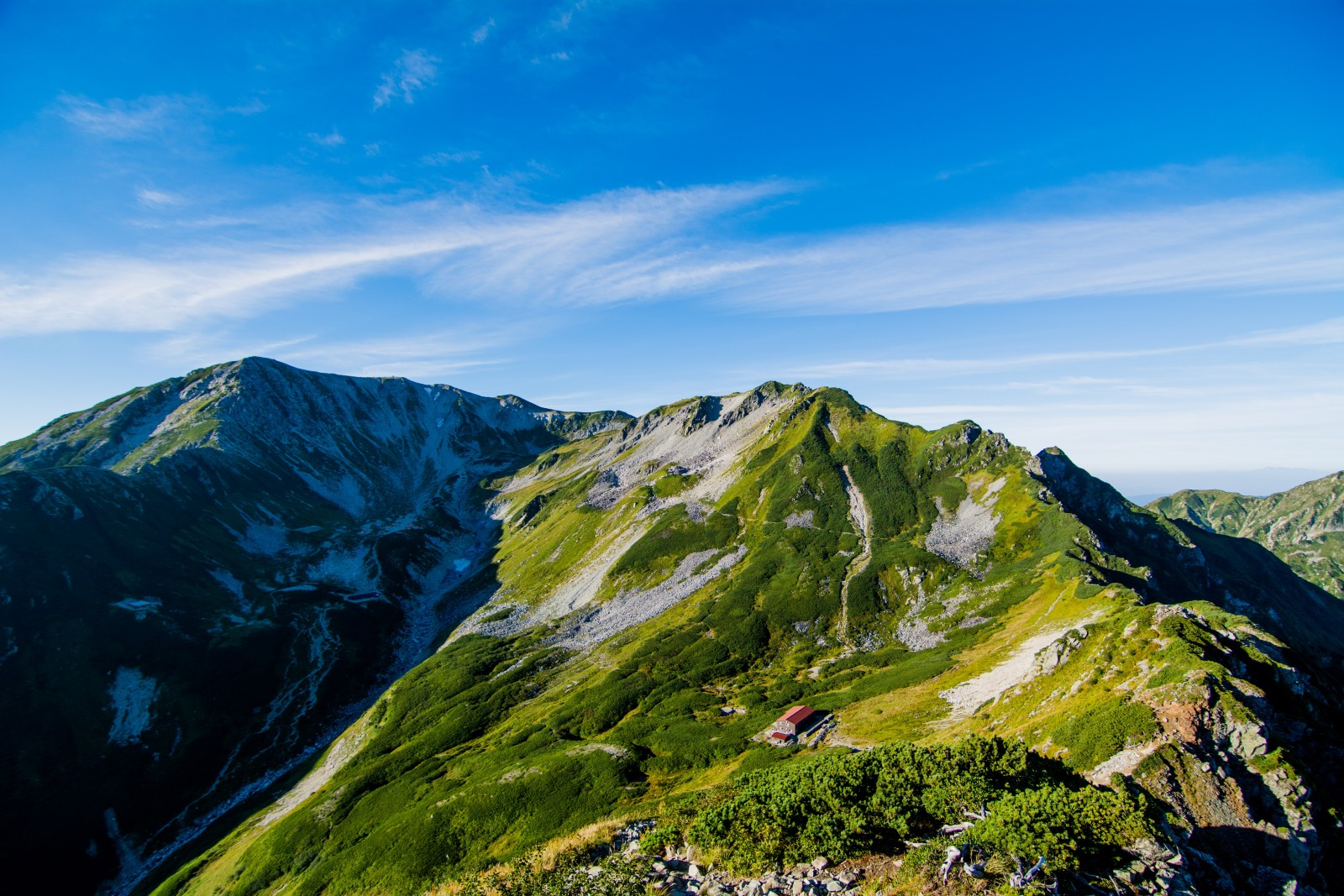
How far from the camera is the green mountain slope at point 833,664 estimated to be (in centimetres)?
3559

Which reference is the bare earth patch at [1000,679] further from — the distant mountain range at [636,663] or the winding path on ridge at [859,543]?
the winding path on ridge at [859,543]

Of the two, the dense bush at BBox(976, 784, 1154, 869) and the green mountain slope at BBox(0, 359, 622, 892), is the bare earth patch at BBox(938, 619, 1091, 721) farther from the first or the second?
the green mountain slope at BBox(0, 359, 622, 892)

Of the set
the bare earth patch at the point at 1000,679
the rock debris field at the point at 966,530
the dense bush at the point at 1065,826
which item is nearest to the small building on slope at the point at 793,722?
the bare earth patch at the point at 1000,679

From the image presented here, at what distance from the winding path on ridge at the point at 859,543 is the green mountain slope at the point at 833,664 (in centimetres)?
64

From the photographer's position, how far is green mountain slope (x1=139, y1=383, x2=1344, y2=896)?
35.6 meters

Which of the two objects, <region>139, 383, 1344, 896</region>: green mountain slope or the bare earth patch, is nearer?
<region>139, 383, 1344, 896</region>: green mountain slope

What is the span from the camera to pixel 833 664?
3482 inches

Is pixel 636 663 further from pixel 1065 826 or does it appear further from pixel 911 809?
pixel 1065 826

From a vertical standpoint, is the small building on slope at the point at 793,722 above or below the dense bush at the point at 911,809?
below

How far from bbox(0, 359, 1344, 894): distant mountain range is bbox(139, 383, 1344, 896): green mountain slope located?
44 centimetres

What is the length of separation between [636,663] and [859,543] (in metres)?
57.5

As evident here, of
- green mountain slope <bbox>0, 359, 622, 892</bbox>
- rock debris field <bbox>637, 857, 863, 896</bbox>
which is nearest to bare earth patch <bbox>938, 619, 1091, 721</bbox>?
rock debris field <bbox>637, 857, 863, 896</bbox>

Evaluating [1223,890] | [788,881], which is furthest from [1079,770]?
[788,881]

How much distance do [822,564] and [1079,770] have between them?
275 feet
